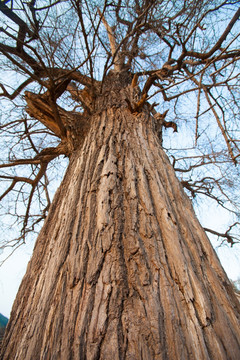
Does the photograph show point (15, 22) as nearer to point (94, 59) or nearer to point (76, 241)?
point (94, 59)

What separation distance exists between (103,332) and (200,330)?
1.16ft

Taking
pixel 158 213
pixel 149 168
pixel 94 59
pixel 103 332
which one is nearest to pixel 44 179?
pixel 94 59

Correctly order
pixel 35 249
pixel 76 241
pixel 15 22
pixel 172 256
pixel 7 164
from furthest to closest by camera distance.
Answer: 1. pixel 7 164
2. pixel 15 22
3. pixel 35 249
4. pixel 76 241
5. pixel 172 256

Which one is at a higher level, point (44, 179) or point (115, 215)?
point (44, 179)

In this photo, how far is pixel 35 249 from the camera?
4.31 feet

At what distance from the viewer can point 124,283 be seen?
81 centimetres

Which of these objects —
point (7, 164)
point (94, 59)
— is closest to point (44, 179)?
point (7, 164)

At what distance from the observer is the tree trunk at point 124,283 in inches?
26.9

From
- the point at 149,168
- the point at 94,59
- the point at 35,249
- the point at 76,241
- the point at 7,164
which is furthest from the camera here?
the point at 7,164

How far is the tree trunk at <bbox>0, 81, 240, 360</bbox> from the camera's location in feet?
2.24

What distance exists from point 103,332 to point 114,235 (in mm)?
386

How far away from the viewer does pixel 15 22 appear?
1.66m

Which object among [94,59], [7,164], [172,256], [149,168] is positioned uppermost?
[94,59]

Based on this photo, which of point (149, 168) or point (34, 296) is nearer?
point (34, 296)
